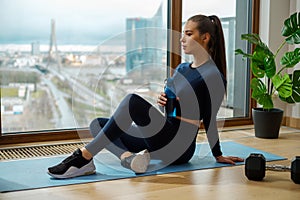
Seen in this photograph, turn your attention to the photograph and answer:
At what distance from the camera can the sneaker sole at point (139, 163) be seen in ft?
8.35

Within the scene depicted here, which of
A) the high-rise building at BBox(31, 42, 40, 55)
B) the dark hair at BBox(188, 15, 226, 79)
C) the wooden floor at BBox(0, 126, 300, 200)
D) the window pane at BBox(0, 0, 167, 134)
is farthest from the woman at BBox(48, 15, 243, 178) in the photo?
the high-rise building at BBox(31, 42, 40, 55)

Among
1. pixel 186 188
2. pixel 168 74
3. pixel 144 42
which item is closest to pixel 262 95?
pixel 168 74

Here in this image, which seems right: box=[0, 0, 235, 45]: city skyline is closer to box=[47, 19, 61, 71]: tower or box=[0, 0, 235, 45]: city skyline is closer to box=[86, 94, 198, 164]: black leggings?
Answer: box=[47, 19, 61, 71]: tower

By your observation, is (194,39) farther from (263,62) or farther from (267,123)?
(267,123)

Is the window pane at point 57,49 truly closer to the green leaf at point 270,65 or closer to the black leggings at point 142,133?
the black leggings at point 142,133

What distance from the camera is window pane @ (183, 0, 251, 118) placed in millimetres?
4129

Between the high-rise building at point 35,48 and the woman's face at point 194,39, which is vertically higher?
the woman's face at point 194,39

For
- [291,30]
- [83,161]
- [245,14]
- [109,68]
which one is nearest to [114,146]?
[83,161]

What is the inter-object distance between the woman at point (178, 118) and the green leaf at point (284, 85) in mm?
948

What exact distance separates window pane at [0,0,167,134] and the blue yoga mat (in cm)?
53

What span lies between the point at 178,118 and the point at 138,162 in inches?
13.4

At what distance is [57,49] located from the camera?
137 inches

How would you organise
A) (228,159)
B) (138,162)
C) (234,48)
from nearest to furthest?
1. (138,162)
2. (228,159)
3. (234,48)

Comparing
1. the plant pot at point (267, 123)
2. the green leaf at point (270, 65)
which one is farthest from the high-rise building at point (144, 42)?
the plant pot at point (267, 123)
